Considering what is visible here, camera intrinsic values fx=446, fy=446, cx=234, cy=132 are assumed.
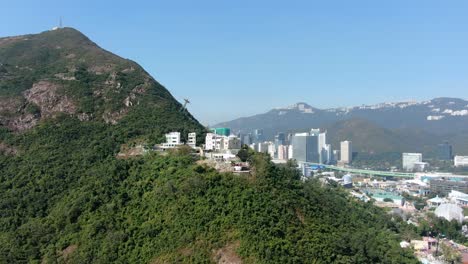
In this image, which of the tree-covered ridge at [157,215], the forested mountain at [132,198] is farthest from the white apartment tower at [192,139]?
the tree-covered ridge at [157,215]

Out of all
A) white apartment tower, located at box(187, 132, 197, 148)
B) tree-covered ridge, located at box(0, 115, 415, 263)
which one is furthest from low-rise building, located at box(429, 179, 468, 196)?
white apartment tower, located at box(187, 132, 197, 148)

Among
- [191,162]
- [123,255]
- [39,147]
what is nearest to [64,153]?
[39,147]

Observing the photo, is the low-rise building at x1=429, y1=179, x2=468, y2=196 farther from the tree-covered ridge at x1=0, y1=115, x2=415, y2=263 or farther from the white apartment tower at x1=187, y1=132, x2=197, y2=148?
the white apartment tower at x1=187, y1=132, x2=197, y2=148

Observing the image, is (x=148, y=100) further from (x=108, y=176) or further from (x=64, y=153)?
Result: (x=108, y=176)

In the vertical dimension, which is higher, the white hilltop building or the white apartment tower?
the white apartment tower

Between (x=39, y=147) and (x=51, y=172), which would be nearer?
(x=51, y=172)

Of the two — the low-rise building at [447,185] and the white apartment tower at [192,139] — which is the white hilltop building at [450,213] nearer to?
the low-rise building at [447,185]
